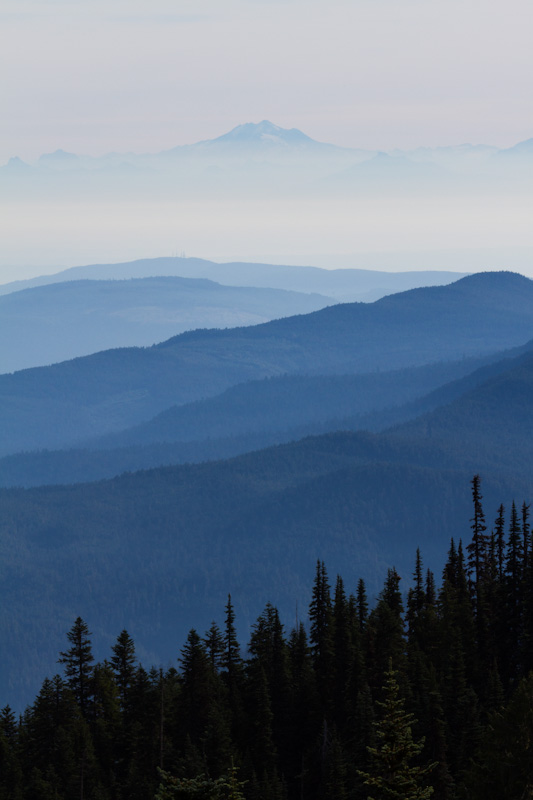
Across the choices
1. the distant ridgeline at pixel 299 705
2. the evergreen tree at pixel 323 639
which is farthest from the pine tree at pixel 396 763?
the evergreen tree at pixel 323 639

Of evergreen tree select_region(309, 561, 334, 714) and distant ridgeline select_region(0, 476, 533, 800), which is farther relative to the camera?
evergreen tree select_region(309, 561, 334, 714)

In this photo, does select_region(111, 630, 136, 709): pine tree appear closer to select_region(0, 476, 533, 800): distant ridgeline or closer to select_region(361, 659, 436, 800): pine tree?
select_region(0, 476, 533, 800): distant ridgeline

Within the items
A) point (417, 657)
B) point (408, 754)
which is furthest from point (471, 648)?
point (408, 754)

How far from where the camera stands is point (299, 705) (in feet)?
305

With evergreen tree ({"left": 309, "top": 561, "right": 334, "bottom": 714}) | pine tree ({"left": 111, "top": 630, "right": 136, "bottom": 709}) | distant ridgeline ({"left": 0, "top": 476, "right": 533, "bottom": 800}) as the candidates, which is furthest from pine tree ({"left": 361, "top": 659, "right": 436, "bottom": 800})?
pine tree ({"left": 111, "top": 630, "right": 136, "bottom": 709})

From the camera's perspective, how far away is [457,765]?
246 ft

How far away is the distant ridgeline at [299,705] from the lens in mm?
78000

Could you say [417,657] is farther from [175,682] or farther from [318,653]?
[175,682]

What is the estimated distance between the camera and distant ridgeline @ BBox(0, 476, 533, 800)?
78000 millimetres

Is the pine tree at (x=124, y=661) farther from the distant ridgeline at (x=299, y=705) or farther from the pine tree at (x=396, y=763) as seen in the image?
the pine tree at (x=396, y=763)

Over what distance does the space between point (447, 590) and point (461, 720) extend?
21669 mm

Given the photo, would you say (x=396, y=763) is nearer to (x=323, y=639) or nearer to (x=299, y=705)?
(x=299, y=705)

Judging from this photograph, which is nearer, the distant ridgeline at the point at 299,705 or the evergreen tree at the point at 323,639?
the distant ridgeline at the point at 299,705

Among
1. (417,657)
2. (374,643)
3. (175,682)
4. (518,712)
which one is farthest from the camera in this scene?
(175,682)
